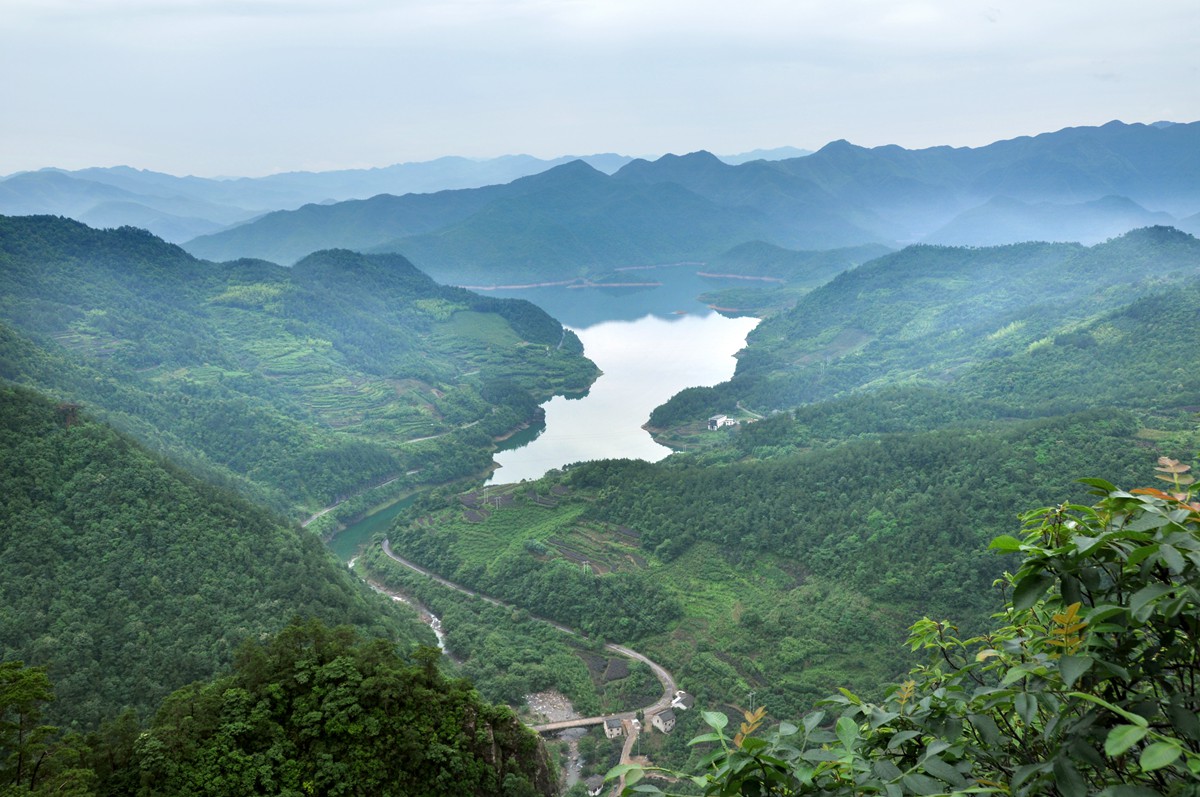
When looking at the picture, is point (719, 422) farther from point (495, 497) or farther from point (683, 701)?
point (683, 701)

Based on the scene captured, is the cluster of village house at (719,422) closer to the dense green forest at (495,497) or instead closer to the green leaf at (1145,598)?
the dense green forest at (495,497)

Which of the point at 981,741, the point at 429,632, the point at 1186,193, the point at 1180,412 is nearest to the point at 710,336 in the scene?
the point at 1180,412

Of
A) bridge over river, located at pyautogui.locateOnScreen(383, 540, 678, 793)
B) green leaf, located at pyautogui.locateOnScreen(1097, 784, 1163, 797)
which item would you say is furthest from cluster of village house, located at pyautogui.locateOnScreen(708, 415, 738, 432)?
green leaf, located at pyautogui.locateOnScreen(1097, 784, 1163, 797)

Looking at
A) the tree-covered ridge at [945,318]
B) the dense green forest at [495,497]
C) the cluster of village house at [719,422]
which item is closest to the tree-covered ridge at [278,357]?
the dense green forest at [495,497]

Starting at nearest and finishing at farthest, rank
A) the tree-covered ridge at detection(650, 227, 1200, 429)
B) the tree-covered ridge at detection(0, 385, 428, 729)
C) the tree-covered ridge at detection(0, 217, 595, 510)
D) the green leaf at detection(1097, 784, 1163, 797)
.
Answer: the green leaf at detection(1097, 784, 1163, 797)
the tree-covered ridge at detection(0, 385, 428, 729)
the tree-covered ridge at detection(0, 217, 595, 510)
the tree-covered ridge at detection(650, 227, 1200, 429)

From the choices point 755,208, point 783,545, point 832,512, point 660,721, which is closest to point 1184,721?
point 660,721

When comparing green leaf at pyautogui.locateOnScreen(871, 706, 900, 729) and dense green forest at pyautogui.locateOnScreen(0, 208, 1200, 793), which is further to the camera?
dense green forest at pyautogui.locateOnScreen(0, 208, 1200, 793)

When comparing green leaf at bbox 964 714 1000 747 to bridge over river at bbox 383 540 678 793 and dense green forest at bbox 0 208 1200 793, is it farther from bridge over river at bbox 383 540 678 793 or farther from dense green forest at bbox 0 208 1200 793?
bridge over river at bbox 383 540 678 793

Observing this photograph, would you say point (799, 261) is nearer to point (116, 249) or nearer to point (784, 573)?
point (116, 249)
